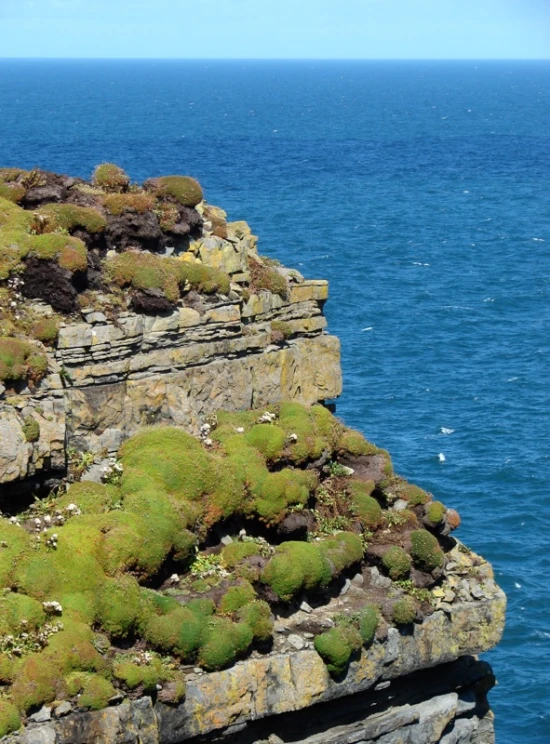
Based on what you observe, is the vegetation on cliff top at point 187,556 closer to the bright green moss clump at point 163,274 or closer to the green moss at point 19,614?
the green moss at point 19,614

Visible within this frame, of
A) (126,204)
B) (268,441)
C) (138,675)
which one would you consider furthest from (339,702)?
(126,204)

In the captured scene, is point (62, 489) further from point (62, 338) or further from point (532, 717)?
point (532, 717)

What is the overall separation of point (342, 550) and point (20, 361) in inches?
460

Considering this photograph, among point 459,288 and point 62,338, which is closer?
point 62,338

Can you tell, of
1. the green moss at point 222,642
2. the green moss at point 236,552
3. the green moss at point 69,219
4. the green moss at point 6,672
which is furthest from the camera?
the green moss at point 69,219

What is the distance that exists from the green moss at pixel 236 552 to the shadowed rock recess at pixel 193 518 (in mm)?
104

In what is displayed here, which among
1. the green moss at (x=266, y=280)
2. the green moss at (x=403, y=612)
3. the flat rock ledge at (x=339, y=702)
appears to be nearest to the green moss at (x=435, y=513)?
the flat rock ledge at (x=339, y=702)

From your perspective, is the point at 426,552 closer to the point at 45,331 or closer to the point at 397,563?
the point at 397,563

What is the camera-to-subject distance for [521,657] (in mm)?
58719

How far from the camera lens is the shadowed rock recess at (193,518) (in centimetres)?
3331

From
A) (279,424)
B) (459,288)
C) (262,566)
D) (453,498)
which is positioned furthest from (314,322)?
(459,288)

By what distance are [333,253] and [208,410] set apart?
91.7 meters

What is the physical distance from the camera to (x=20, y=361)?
38.3 meters

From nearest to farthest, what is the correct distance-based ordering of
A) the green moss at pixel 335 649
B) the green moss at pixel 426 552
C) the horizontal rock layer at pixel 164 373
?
the green moss at pixel 335 649
the horizontal rock layer at pixel 164 373
the green moss at pixel 426 552
